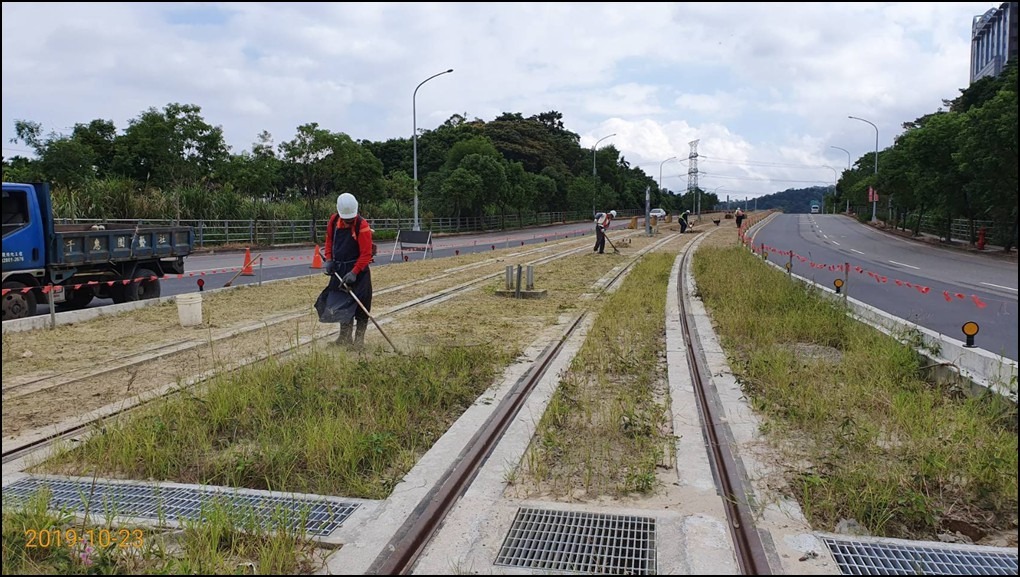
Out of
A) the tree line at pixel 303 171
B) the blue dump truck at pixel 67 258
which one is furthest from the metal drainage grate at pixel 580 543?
the tree line at pixel 303 171

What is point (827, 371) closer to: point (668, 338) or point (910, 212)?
point (668, 338)

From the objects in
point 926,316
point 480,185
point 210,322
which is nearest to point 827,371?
point 926,316

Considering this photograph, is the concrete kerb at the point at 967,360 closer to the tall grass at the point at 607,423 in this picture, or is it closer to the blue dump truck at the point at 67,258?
the tall grass at the point at 607,423

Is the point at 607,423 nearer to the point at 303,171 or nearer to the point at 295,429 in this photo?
the point at 295,429

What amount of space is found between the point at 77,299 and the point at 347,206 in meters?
7.56

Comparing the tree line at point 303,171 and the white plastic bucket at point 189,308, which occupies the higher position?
the tree line at point 303,171

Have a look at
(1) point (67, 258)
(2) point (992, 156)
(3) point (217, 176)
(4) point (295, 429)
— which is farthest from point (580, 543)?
(3) point (217, 176)

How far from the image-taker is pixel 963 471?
447cm

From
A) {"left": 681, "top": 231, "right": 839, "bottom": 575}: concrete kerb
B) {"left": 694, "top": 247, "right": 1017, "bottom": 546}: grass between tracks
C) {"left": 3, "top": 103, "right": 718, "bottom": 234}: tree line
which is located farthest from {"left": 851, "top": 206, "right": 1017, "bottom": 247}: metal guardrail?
{"left": 681, "top": 231, "right": 839, "bottom": 575}: concrete kerb

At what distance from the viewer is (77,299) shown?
496 inches

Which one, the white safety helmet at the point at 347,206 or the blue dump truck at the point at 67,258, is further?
the blue dump truck at the point at 67,258

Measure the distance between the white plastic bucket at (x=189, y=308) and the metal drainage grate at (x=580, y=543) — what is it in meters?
7.74

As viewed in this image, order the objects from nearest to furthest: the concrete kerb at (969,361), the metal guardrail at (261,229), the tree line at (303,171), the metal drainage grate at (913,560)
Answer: the metal drainage grate at (913,560)
the concrete kerb at (969,361)
the tree line at (303,171)
the metal guardrail at (261,229)

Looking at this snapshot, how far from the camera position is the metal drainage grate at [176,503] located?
12.6 feet
